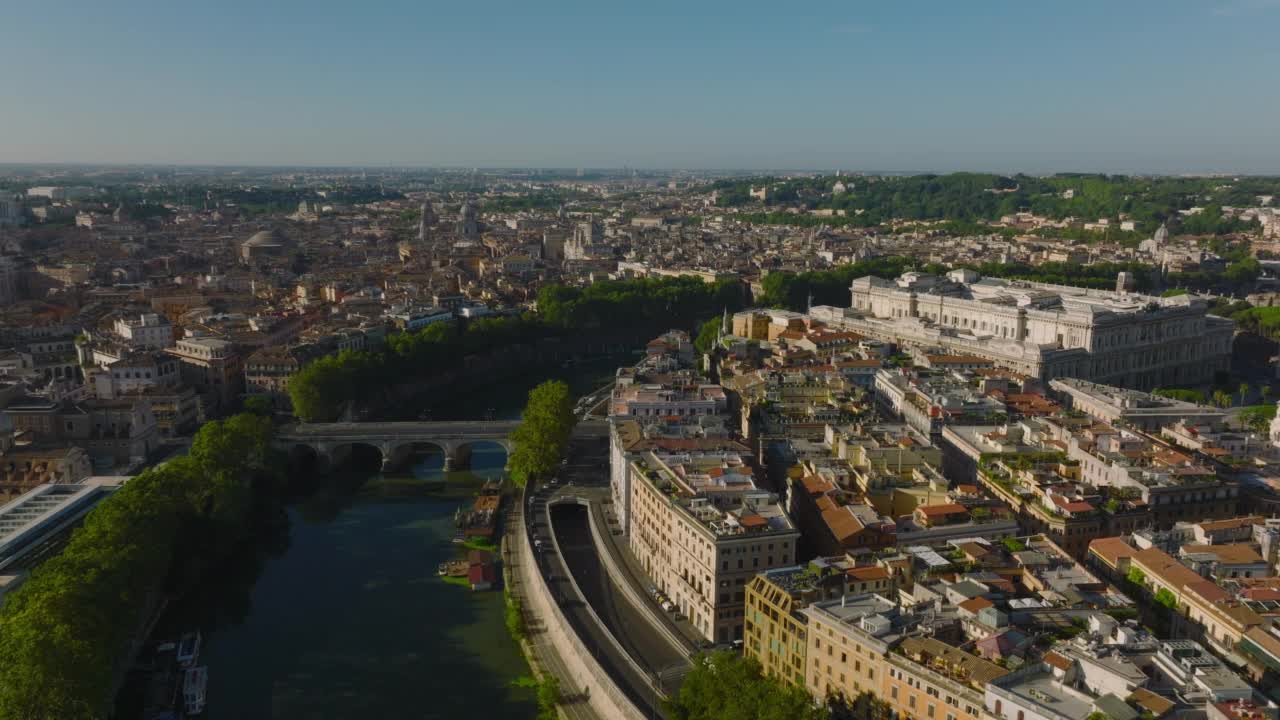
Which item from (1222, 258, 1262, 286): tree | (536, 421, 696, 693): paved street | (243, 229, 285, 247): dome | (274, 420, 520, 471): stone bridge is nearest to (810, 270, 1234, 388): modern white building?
(536, 421, 696, 693): paved street

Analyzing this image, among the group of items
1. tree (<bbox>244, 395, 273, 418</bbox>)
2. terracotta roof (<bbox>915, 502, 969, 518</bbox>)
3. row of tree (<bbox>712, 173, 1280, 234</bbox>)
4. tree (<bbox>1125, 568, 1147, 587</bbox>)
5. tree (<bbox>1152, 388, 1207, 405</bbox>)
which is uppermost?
row of tree (<bbox>712, 173, 1280, 234</bbox>)

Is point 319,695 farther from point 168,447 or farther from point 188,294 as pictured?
point 188,294

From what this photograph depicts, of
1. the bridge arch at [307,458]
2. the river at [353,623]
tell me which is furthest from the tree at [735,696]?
the bridge arch at [307,458]

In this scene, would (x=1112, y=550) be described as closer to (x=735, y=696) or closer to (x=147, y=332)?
(x=735, y=696)

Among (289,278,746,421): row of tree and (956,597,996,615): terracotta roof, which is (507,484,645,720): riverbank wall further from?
(289,278,746,421): row of tree

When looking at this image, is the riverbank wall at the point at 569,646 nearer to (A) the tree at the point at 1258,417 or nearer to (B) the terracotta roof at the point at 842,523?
(B) the terracotta roof at the point at 842,523

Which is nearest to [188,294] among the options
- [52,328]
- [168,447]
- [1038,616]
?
[52,328]
